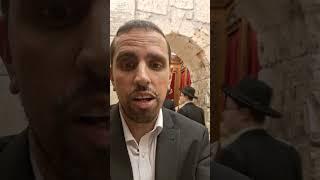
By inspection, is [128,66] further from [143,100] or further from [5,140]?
[5,140]

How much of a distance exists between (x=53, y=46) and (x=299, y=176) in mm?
374

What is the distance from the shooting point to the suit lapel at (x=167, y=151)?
2.02 feet

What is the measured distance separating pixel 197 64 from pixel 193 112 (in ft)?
0.21

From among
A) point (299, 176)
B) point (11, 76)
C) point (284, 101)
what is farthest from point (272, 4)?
point (11, 76)

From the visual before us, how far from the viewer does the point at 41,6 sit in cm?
50

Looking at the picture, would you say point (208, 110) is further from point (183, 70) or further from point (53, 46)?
point (53, 46)

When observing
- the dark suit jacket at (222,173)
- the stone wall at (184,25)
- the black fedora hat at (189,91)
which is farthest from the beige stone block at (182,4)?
the dark suit jacket at (222,173)

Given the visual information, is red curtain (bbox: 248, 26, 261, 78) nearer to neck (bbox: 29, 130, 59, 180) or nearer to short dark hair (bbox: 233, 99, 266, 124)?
short dark hair (bbox: 233, 99, 266, 124)

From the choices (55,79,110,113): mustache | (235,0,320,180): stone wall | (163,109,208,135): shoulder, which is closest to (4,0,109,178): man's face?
(55,79,110,113): mustache

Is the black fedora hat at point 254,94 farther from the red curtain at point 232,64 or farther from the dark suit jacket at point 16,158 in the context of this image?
the dark suit jacket at point 16,158

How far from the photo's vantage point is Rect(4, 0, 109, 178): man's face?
19.9 inches

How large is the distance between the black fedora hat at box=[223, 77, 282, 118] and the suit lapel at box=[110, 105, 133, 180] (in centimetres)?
15

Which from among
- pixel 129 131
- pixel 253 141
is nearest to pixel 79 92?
pixel 129 131

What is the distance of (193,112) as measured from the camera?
0.61m
